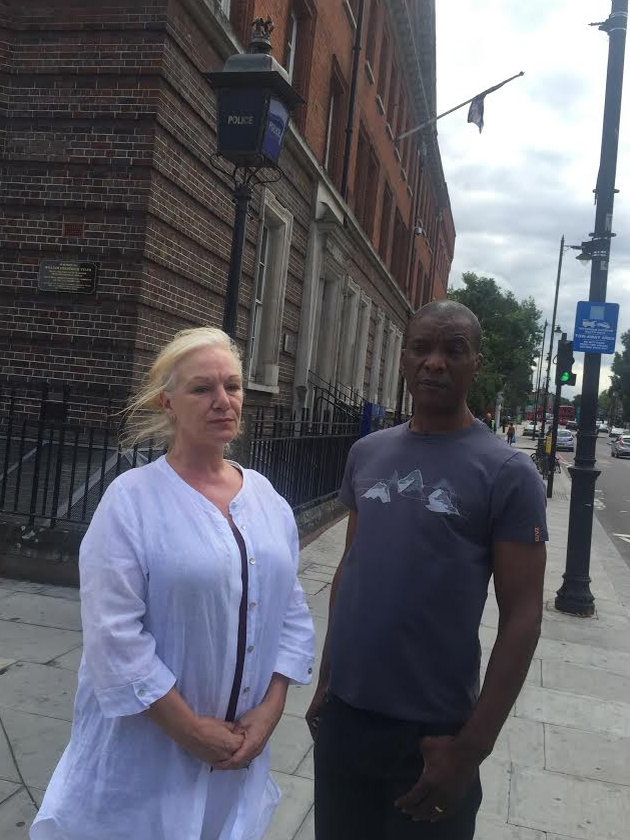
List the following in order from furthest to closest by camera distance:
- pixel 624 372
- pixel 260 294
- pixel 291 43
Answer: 1. pixel 624 372
2. pixel 291 43
3. pixel 260 294

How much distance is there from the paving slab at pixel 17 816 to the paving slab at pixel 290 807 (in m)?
0.91

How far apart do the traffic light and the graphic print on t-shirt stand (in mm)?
15409

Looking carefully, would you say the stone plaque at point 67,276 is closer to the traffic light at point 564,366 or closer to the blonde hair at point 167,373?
the blonde hair at point 167,373

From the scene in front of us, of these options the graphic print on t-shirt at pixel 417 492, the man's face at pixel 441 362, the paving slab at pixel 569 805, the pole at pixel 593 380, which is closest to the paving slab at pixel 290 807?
the paving slab at pixel 569 805

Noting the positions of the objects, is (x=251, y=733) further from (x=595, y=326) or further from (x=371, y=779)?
(x=595, y=326)

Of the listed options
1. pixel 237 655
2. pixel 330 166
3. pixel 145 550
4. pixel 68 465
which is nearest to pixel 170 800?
pixel 237 655

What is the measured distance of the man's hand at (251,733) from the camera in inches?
72.1

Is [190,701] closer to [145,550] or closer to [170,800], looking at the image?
[170,800]

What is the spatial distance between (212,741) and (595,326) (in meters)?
7.03

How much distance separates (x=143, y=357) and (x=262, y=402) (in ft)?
13.8

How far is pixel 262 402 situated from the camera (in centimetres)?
1227

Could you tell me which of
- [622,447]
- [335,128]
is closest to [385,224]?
[335,128]

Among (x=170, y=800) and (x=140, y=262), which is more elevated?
(x=140, y=262)

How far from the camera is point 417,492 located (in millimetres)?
1896
